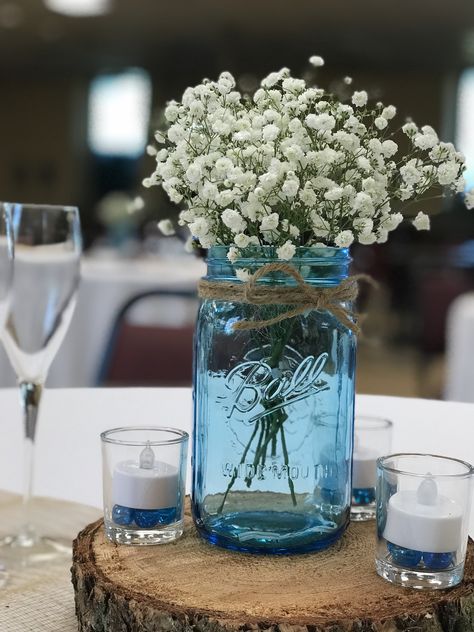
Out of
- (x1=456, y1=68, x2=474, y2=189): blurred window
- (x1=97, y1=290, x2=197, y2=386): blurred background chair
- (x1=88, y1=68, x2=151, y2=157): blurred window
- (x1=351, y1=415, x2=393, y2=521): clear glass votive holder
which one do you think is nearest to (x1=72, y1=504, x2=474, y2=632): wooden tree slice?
(x1=351, y1=415, x2=393, y2=521): clear glass votive holder

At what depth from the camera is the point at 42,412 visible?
4.26ft

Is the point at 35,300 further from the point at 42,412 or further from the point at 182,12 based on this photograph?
the point at 182,12

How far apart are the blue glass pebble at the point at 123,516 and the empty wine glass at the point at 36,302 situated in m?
0.16

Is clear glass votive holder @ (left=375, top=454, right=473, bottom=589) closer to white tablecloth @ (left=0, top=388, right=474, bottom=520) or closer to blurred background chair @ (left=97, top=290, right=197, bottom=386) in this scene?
white tablecloth @ (left=0, top=388, right=474, bottom=520)

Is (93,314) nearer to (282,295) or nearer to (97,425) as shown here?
(97,425)

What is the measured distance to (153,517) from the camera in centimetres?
73

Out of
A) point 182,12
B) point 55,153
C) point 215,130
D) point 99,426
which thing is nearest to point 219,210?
point 215,130

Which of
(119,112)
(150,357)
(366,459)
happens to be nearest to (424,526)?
(366,459)

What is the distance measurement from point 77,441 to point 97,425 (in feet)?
0.21

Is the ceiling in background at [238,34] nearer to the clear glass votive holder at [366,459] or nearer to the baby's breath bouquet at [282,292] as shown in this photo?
the clear glass votive holder at [366,459]

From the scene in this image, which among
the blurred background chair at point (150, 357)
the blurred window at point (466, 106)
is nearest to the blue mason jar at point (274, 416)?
the blurred background chair at point (150, 357)

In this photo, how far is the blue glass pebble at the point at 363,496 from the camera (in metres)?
0.86

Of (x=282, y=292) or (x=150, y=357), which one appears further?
(x=150, y=357)

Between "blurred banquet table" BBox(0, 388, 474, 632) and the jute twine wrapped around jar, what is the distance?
27 cm
